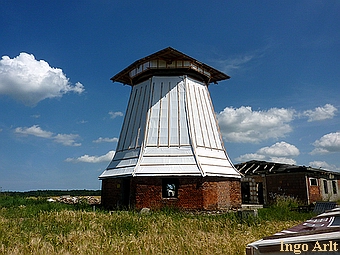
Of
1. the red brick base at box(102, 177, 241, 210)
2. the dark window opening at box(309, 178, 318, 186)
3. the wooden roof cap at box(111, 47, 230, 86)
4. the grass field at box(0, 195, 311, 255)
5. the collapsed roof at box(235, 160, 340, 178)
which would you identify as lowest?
the grass field at box(0, 195, 311, 255)

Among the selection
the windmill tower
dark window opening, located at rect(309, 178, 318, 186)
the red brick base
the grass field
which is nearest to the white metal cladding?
the windmill tower

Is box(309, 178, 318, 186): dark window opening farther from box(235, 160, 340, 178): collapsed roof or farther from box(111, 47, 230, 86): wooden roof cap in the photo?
box(111, 47, 230, 86): wooden roof cap

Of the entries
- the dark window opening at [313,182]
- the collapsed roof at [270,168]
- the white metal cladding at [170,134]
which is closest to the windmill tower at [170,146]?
the white metal cladding at [170,134]

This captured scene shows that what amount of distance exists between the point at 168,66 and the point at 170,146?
5.16m

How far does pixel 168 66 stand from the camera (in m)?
19.0

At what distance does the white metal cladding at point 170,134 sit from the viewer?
54.3ft

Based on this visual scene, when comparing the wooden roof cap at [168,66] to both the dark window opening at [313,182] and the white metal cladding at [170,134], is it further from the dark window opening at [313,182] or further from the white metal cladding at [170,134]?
the dark window opening at [313,182]

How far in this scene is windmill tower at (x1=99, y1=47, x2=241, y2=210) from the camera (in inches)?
623

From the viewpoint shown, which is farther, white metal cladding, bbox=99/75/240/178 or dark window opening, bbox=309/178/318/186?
dark window opening, bbox=309/178/318/186

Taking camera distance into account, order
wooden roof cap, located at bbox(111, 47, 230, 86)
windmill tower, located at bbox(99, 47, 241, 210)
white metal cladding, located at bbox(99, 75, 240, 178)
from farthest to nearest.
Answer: wooden roof cap, located at bbox(111, 47, 230, 86)
white metal cladding, located at bbox(99, 75, 240, 178)
windmill tower, located at bbox(99, 47, 241, 210)

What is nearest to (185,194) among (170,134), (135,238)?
(170,134)

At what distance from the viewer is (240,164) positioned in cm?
2620

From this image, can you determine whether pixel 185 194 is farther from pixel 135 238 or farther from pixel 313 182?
pixel 313 182

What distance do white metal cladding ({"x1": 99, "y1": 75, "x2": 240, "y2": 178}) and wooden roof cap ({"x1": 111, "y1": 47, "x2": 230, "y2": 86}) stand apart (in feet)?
1.81
